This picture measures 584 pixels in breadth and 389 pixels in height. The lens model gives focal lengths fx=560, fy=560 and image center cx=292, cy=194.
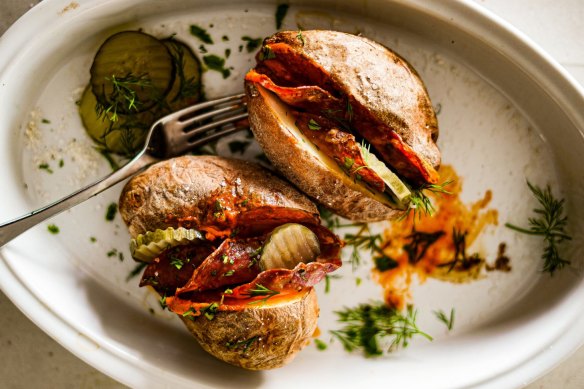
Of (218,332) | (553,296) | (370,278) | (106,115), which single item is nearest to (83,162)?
(106,115)

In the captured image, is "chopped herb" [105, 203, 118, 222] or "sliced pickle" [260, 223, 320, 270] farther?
"chopped herb" [105, 203, 118, 222]

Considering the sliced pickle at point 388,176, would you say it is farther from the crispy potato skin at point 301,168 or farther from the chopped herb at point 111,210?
the chopped herb at point 111,210

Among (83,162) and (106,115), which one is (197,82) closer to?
(106,115)

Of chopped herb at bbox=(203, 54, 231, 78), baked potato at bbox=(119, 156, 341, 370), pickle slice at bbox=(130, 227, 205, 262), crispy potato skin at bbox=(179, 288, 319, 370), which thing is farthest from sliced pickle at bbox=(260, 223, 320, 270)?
chopped herb at bbox=(203, 54, 231, 78)

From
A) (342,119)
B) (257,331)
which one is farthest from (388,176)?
(257,331)

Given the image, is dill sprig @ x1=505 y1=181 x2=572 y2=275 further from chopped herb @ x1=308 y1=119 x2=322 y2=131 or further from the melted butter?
chopped herb @ x1=308 y1=119 x2=322 y2=131

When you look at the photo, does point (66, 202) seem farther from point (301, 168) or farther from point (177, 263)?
point (301, 168)

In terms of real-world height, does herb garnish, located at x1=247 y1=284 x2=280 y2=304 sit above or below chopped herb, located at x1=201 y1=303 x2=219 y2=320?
above
